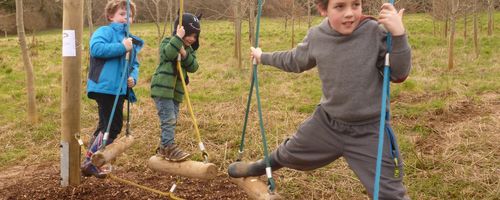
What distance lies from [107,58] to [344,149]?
82.6 inches

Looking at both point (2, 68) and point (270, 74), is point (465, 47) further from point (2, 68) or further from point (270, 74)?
point (2, 68)

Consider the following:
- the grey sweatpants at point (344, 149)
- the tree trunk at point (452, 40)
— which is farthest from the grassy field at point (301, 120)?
the grey sweatpants at point (344, 149)

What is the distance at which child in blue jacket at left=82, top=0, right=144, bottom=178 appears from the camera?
143 inches

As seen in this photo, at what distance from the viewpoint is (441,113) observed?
21.8 feet

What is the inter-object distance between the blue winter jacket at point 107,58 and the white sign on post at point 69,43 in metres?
0.16

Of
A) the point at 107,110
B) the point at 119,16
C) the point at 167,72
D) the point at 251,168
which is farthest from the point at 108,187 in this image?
the point at 251,168

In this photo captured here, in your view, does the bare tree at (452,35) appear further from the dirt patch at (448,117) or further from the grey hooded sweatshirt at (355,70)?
the grey hooded sweatshirt at (355,70)

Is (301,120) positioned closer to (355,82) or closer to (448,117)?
(448,117)

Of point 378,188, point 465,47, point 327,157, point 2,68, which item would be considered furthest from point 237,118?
point 465,47

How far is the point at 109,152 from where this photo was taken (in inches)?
137

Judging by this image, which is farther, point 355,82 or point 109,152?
point 109,152

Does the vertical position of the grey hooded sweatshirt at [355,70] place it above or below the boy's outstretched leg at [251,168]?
above

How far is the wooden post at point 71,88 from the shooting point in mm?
3758

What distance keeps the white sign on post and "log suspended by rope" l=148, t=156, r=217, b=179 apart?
1.09m
